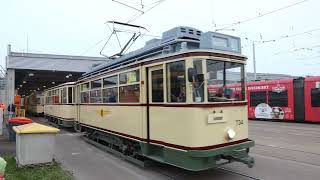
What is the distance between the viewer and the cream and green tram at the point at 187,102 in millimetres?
7781

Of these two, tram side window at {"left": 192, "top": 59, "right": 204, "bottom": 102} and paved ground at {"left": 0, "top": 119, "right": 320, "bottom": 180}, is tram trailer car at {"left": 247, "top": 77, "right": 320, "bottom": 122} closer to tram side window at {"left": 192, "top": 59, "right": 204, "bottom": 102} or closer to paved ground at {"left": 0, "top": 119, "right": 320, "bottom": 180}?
paved ground at {"left": 0, "top": 119, "right": 320, "bottom": 180}

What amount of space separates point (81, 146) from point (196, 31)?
25.2 feet

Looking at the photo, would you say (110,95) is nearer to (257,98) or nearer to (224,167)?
(224,167)

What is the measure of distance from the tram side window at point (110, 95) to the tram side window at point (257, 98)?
17300mm

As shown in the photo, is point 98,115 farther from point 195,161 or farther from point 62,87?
point 62,87

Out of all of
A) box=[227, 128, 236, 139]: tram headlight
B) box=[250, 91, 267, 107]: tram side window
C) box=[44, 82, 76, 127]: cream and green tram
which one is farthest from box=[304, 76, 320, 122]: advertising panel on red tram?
box=[227, 128, 236, 139]: tram headlight

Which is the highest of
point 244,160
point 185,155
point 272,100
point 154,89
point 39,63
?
point 39,63

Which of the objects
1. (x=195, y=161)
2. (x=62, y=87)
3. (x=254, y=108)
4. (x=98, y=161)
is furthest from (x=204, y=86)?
(x=254, y=108)

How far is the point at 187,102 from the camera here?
7844mm

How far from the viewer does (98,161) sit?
36.4 feet

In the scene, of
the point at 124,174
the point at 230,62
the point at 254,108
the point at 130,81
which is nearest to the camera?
the point at 230,62

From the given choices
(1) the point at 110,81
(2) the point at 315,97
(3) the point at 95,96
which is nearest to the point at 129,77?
(1) the point at 110,81

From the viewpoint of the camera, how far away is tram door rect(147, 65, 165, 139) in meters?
8.78

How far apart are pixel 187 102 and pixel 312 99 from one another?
1770 centimetres
